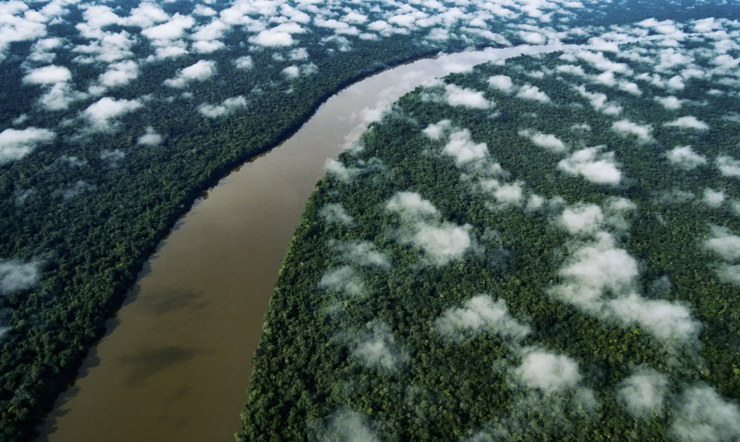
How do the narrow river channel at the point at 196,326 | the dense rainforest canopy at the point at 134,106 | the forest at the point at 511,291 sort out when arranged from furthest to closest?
the dense rainforest canopy at the point at 134,106 → the narrow river channel at the point at 196,326 → the forest at the point at 511,291

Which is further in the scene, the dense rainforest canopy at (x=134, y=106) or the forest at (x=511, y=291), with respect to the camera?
the dense rainforest canopy at (x=134, y=106)

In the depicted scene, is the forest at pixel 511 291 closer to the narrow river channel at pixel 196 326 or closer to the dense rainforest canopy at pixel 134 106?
the narrow river channel at pixel 196 326

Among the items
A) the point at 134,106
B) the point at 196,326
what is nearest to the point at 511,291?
the point at 196,326

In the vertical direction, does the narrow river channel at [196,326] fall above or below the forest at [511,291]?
below

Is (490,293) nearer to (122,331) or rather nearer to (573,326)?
(573,326)

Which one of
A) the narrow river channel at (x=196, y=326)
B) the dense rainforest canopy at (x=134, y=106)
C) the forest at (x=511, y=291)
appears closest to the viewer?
the forest at (x=511, y=291)

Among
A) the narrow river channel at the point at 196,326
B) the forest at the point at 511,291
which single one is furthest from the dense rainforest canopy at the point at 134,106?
the forest at the point at 511,291

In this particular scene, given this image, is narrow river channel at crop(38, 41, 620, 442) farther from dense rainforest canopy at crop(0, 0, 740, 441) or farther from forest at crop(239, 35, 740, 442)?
forest at crop(239, 35, 740, 442)
